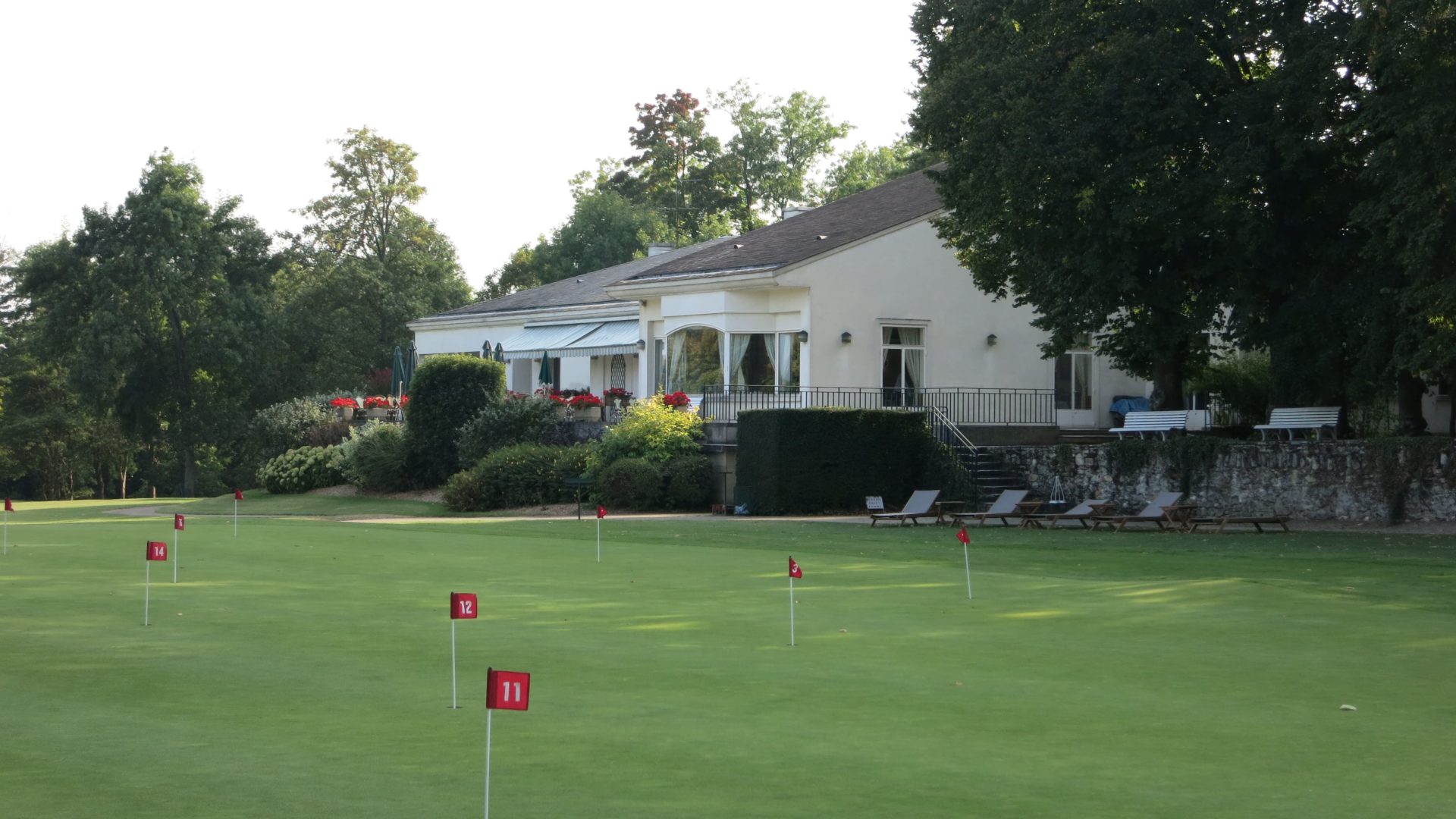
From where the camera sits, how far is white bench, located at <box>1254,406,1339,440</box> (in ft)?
96.3

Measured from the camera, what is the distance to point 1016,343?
41688mm

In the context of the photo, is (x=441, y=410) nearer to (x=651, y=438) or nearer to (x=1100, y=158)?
(x=651, y=438)

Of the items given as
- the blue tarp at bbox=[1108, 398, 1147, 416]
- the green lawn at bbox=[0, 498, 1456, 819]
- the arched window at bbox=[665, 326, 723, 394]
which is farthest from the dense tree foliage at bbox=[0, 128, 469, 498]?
the green lawn at bbox=[0, 498, 1456, 819]

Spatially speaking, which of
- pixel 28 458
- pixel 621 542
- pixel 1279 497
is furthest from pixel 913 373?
pixel 28 458

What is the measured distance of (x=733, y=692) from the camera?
30.7ft

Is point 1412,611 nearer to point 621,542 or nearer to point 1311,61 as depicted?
point 621,542

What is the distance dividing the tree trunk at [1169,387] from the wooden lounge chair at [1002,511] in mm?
5764

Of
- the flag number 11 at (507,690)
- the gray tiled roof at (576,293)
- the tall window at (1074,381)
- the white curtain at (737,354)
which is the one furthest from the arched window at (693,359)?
the flag number 11 at (507,690)

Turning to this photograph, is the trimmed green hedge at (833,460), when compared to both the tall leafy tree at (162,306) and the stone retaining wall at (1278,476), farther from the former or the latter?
the tall leafy tree at (162,306)

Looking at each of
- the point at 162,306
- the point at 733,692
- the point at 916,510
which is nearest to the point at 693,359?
the point at 916,510

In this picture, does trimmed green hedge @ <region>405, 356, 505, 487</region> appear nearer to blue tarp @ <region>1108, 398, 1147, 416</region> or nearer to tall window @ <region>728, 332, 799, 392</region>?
tall window @ <region>728, 332, 799, 392</region>

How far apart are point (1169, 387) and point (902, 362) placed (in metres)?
7.98

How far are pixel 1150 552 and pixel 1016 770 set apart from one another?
14.9m

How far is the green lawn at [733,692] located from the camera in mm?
6812
